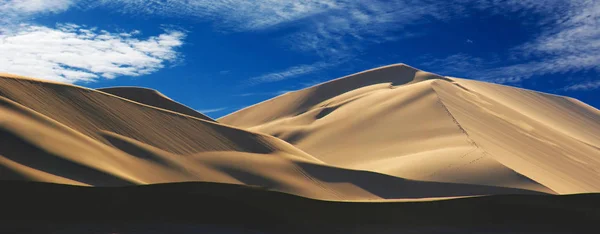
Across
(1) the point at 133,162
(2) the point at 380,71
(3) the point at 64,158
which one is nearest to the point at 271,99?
(2) the point at 380,71

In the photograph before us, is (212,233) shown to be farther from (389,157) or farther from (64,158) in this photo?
(389,157)

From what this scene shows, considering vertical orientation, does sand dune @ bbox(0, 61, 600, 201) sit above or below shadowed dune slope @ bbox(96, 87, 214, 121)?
below

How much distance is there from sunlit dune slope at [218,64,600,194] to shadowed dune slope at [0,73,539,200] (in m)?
3.03

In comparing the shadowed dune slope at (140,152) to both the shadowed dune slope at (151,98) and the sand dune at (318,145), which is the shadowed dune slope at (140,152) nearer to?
the sand dune at (318,145)

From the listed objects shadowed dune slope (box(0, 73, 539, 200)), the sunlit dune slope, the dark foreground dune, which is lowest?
the dark foreground dune

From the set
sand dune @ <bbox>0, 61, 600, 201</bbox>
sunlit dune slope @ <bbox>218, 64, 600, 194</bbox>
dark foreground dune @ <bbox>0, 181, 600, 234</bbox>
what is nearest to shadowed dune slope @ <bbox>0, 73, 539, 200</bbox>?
sand dune @ <bbox>0, 61, 600, 201</bbox>

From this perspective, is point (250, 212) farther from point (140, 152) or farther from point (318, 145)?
point (318, 145)

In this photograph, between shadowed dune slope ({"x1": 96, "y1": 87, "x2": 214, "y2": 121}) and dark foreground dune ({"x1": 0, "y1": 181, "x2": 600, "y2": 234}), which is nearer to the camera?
dark foreground dune ({"x1": 0, "y1": 181, "x2": 600, "y2": 234})

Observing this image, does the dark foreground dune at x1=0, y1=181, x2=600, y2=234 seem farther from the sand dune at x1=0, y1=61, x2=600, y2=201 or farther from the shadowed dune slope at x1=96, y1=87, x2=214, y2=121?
the shadowed dune slope at x1=96, y1=87, x2=214, y2=121

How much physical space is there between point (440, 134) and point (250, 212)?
40710mm

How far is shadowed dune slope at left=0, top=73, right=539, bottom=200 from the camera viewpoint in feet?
76.0

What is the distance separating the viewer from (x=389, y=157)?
50.0m

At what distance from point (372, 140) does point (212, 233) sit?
1753 inches

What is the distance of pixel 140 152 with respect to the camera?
3052 cm
